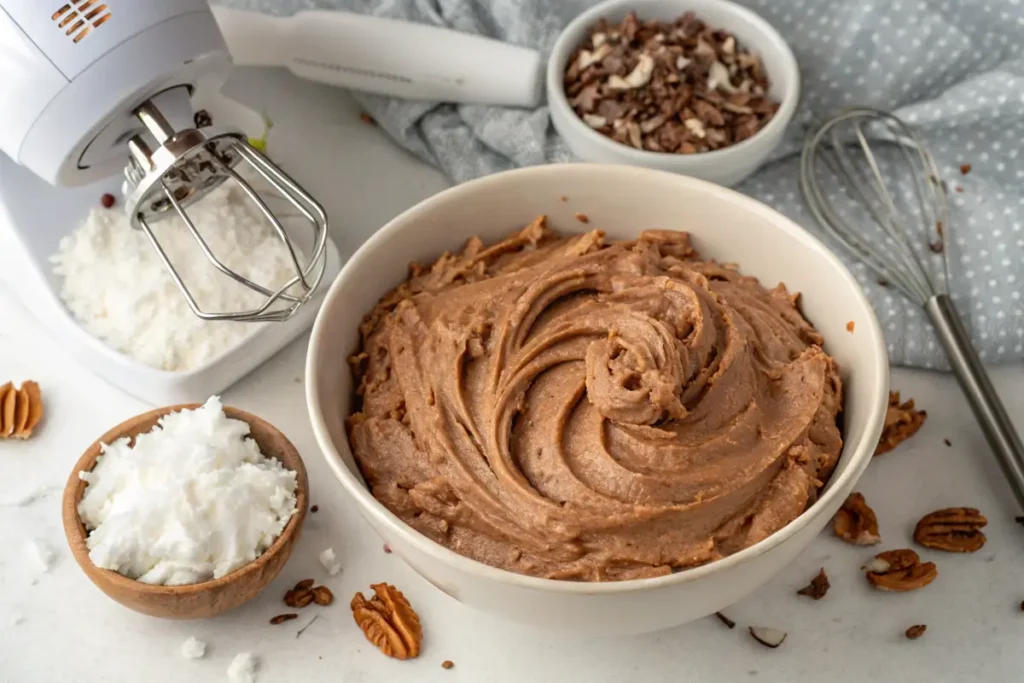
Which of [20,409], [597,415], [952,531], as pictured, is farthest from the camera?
[20,409]

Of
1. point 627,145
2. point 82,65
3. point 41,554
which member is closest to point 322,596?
point 41,554

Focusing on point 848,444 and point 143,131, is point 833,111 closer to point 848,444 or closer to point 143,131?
point 848,444

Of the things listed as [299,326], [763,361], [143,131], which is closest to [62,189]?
[143,131]

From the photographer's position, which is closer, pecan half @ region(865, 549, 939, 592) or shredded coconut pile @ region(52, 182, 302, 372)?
pecan half @ region(865, 549, 939, 592)

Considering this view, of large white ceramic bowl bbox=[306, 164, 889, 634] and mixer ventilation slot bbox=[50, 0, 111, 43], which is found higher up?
mixer ventilation slot bbox=[50, 0, 111, 43]

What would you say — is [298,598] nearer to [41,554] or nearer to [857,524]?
[41,554]

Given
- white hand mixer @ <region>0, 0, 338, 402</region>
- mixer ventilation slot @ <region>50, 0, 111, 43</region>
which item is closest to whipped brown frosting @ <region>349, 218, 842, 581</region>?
white hand mixer @ <region>0, 0, 338, 402</region>

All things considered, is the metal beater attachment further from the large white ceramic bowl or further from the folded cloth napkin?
the folded cloth napkin
